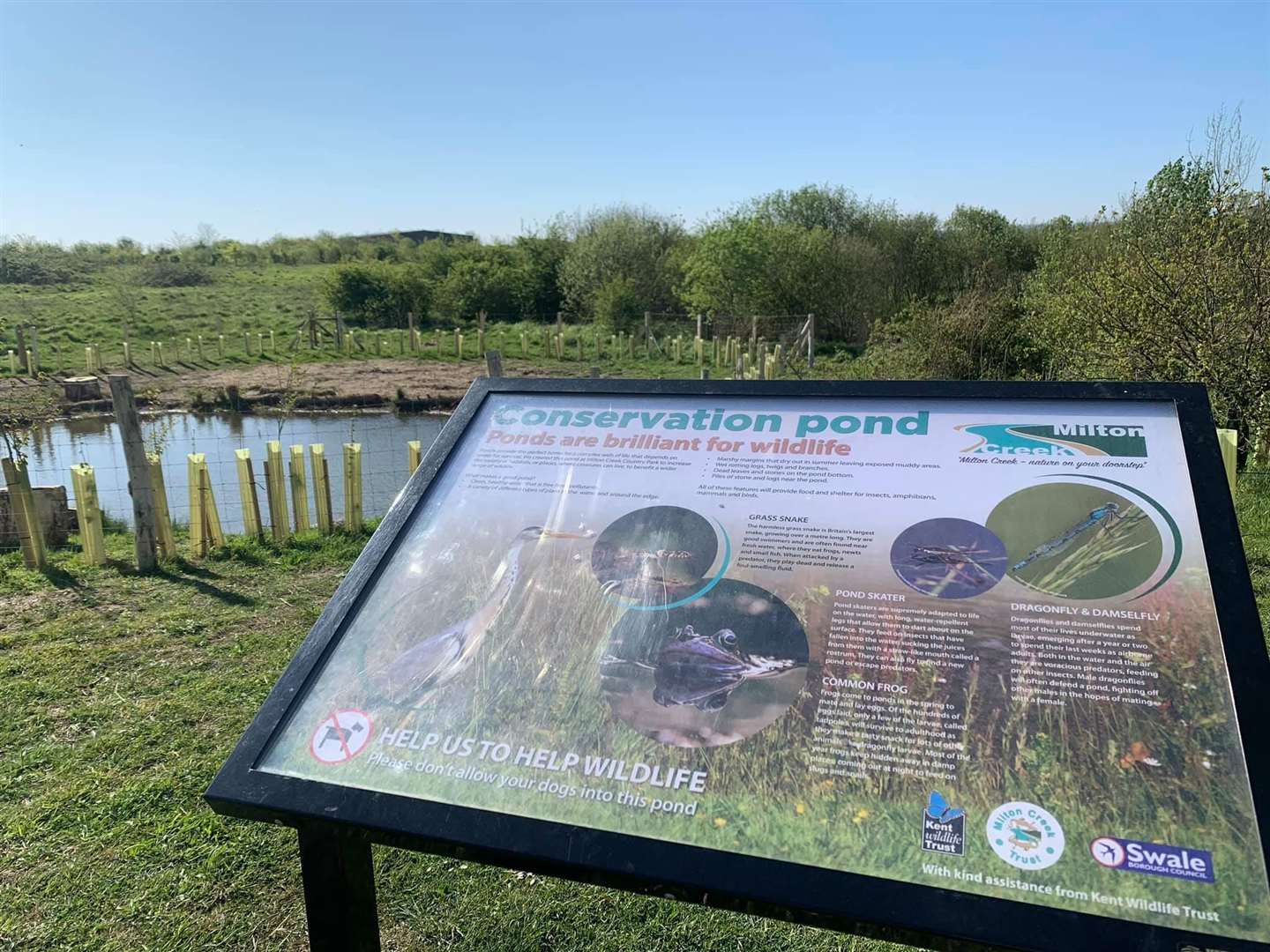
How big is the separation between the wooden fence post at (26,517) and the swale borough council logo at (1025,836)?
6925mm

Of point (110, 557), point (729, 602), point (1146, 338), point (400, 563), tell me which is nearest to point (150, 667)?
point (110, 557)

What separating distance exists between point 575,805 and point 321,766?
54 centimetres

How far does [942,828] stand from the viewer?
1382mm

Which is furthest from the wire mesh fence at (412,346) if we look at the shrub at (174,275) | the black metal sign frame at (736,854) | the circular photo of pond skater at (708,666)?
the circular photo of pond skater at (708,666)

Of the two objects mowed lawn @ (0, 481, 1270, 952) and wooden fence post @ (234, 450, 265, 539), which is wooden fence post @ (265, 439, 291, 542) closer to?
wooden fence post @ (234, 450, 265, 539)

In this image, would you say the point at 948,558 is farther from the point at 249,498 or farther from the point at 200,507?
the point at 249,498

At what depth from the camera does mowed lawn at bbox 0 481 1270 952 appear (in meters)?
2.67

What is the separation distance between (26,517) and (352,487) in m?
2.34

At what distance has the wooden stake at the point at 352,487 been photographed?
7.38 metres

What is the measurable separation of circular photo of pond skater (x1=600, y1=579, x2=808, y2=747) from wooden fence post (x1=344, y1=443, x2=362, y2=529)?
→ 6.05 m

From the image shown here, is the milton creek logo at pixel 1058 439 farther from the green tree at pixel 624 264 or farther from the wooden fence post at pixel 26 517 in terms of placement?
the green tree at pixel 624 264

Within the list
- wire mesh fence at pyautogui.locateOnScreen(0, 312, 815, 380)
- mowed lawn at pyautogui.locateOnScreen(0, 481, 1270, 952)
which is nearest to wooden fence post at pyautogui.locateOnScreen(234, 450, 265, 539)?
mowed lawn at pyautogui.locateOnScreen(0, 481, 1270, 952)

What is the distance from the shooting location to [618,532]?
2033 mm

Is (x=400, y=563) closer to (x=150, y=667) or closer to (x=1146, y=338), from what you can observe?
(x=150, y=667)
